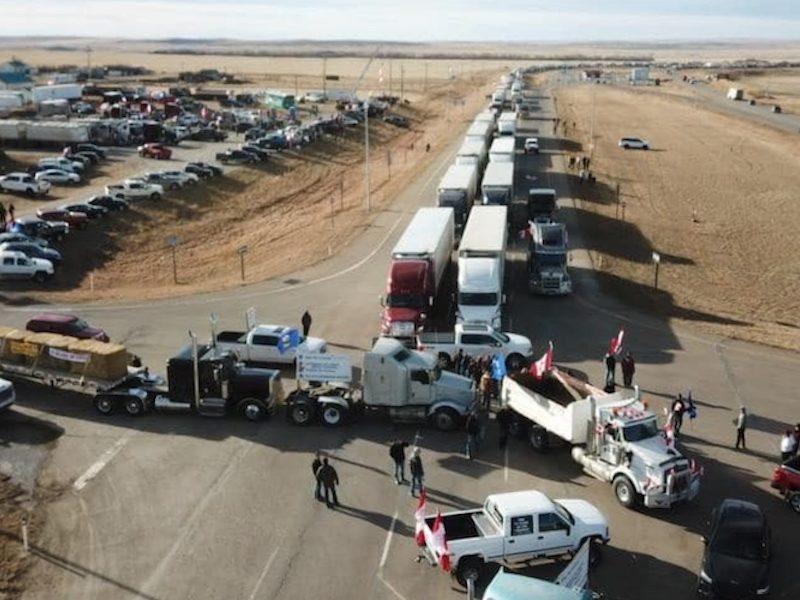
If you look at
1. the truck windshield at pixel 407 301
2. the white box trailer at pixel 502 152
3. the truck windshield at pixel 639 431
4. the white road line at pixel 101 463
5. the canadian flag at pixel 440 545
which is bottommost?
the white road line at pixel 101 463

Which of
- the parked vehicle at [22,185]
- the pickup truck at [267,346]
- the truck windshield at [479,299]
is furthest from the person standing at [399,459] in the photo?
the parked vehicle at [22,185]

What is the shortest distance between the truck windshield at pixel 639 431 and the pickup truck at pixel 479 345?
26.9ft

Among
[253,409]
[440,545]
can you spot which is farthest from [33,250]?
[440,545]

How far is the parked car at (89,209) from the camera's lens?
175 feet

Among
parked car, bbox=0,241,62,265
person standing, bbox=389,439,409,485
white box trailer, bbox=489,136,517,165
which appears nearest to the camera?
person standing, bbox=389,439,409,485

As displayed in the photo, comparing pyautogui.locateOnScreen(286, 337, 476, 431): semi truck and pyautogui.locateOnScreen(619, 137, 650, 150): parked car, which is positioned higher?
pyautogui.locateOnScreen(619, 137, 650, 150): parked car

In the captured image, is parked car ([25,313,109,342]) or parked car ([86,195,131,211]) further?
parked car ([86,195,131,211])

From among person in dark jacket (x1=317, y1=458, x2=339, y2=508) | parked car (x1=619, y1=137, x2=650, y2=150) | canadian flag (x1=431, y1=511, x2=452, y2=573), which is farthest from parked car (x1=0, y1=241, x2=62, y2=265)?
parked car (x1=619, y1=137, x2=650, y2=150)

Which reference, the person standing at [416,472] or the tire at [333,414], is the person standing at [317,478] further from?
the tire at [333,414]

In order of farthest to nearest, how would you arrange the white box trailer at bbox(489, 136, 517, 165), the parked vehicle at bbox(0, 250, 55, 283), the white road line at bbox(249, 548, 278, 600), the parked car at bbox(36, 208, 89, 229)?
1. the white box trailer at bbox(489, 136, 517, 165)
2. the parked car at bbox(36, 208, 89, 229)
3. the parked vehicle at bbox(0, 250, 55, 283)
4. the white road line at bbox(249, 548, 278, 600)

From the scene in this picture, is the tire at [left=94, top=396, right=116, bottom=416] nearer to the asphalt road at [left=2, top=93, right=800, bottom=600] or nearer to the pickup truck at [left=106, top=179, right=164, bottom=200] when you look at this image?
the asphalt road at [left=2, top=93, right=800, bottom=600]

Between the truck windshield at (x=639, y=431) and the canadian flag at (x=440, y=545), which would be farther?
the truck windshield at (x=639, y=431)

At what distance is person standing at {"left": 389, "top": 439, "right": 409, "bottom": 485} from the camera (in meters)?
21.2

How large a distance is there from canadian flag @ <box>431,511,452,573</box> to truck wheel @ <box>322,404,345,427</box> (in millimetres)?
7345
